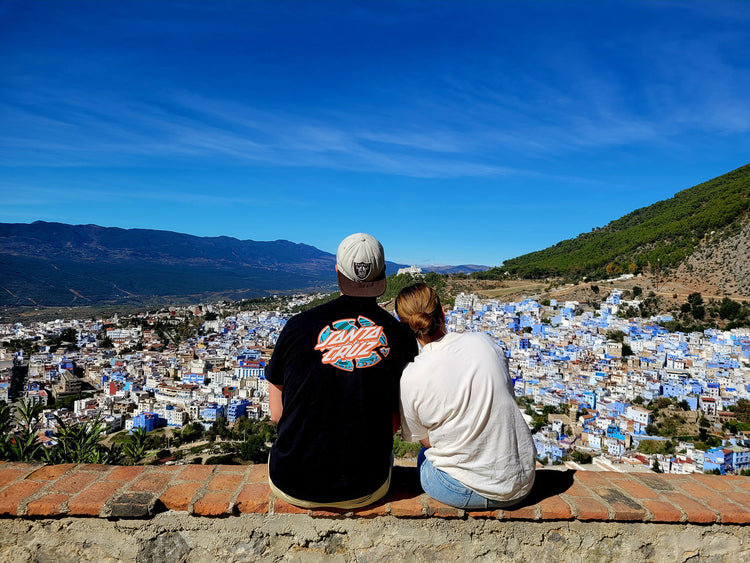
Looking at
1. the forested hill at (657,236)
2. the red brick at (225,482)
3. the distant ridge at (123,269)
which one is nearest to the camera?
the red brick at (225,482)

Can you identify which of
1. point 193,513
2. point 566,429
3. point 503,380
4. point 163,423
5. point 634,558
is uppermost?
point 503,380

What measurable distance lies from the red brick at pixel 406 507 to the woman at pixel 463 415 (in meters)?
0.06

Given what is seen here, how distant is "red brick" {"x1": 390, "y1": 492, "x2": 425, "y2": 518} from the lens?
1465mm

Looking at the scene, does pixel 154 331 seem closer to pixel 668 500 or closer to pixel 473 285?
pixel 473 285

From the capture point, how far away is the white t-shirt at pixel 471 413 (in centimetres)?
135

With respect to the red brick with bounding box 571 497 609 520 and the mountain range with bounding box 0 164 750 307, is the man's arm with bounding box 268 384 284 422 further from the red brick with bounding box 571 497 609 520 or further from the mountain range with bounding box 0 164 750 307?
the mountain range with bounding box 0 164 750 307

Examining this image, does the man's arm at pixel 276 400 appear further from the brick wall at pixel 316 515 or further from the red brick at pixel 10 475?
the red brick at pixel 10 475

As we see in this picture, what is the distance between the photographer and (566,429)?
1905cm

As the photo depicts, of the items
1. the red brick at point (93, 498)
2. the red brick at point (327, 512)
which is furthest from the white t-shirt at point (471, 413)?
the red brick at point (93, 498)

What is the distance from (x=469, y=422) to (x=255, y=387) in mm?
29592

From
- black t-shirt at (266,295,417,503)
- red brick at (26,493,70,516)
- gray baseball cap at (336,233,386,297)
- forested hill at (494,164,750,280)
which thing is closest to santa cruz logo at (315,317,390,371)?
black t-shirt at (266,295,417,503)

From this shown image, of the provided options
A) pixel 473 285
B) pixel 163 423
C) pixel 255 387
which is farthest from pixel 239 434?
pixel 473 285

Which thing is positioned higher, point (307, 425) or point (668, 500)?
point (307, 425)

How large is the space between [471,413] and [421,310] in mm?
340
